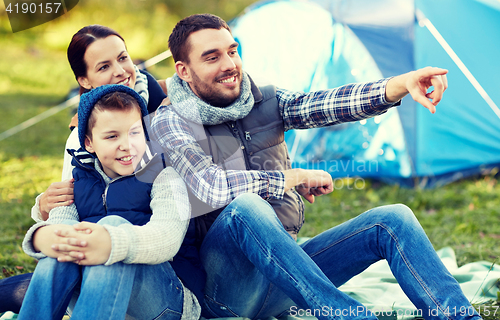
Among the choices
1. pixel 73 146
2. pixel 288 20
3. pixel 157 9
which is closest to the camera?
pixel 73 146

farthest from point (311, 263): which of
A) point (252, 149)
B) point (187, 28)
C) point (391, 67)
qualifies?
point (391, 67)

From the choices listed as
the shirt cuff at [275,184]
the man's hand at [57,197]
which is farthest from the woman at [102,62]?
the shirt cuff at [275,184]

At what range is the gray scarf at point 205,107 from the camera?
2.04 metres

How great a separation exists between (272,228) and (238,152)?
52 cm

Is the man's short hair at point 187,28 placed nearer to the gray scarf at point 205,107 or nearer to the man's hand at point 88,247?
the gray scarf at point 205,107

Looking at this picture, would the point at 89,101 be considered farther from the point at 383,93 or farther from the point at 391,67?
the point at 391,67

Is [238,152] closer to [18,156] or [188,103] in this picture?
[188,103]

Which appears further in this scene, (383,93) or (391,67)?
(391,67)

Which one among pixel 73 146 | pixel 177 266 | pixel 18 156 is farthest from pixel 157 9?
pixel 177 266

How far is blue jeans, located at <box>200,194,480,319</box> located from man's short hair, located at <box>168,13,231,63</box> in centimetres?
82

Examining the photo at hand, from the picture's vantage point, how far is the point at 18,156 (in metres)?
5.42

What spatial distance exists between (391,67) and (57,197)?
3081mm

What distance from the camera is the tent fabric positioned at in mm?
4016

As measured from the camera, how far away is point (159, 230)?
5.38 ft
